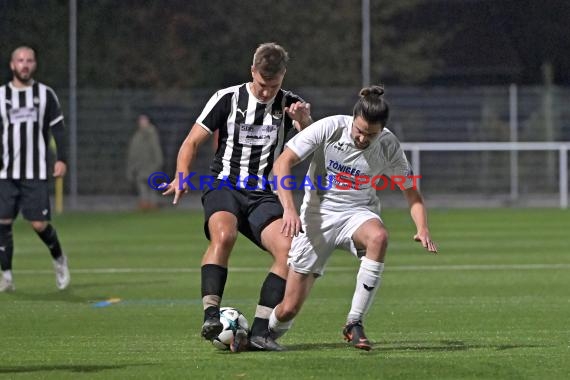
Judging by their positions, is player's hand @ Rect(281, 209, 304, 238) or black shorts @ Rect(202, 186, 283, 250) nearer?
player's hand @ Rect(281, 209, 304, 238)

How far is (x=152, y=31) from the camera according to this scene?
33.2 m

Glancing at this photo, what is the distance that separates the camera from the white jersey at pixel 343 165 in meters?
8.50

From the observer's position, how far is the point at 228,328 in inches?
334

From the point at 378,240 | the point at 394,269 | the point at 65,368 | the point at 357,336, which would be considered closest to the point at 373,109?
the point at 378,240

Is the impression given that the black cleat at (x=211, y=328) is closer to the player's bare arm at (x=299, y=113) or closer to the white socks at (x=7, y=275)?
the player's bare arm at (x=299, y=113)

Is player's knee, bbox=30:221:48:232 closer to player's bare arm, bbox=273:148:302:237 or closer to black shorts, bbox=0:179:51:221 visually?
black shorts, bbox=0:179:51:221

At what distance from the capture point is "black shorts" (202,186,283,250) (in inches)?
347

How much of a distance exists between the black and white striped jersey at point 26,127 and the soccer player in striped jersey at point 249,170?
4128 mm

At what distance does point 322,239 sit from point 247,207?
1.86 feet

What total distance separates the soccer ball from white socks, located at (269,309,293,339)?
172 mm

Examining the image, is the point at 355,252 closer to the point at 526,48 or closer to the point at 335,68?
the point at 335,68

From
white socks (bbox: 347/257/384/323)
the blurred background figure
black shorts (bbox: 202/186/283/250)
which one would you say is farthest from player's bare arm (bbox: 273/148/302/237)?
the blurred background figure

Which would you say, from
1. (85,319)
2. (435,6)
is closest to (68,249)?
(85,319)

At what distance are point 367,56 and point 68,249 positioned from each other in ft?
46.8
